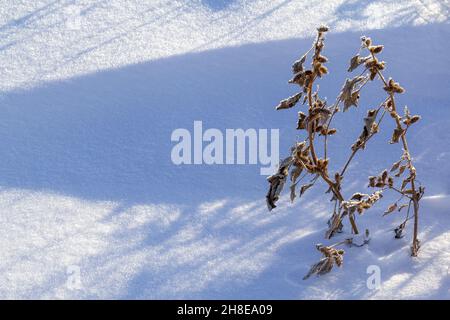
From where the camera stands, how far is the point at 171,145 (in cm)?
427

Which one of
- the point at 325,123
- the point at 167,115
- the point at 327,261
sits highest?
the point at 167,115

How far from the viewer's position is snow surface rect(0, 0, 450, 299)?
3.35 meters

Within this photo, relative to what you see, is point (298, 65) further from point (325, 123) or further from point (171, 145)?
point (171, 145)

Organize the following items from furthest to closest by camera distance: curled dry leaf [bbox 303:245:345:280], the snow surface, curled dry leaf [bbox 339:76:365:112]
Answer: the snow surface, curled dry leaf [bbox 303:245:345:280], curled dry leaf [bbox 339:76:365:112]

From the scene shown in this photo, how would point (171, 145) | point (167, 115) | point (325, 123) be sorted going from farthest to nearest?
point (167, 115) → point (171, 145) → point (325, 123)

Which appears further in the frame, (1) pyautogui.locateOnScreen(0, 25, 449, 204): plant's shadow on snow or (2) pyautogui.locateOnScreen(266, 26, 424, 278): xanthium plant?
(1) pyautogui.locateOnScreen(0, 25, 449, 204): plant's shadow on snow

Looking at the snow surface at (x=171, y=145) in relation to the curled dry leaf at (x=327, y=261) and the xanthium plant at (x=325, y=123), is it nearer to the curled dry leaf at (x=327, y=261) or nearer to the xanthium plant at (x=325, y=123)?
the curled dry leaf at (x=327, y=261)

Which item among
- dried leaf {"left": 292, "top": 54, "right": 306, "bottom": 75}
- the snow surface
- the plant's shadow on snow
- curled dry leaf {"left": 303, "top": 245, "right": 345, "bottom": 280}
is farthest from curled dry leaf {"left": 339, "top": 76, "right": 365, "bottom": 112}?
the plant's shadow on snow

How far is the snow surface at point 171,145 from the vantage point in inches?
132

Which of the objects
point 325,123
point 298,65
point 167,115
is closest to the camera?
point 298,65

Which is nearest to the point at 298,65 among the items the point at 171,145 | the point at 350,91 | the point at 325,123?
the point at 350,91

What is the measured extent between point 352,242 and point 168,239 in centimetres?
79

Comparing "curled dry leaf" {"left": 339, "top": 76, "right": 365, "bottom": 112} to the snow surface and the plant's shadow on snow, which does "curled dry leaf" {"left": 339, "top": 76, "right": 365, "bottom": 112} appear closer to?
the snow surface

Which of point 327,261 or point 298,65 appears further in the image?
point 327,261
